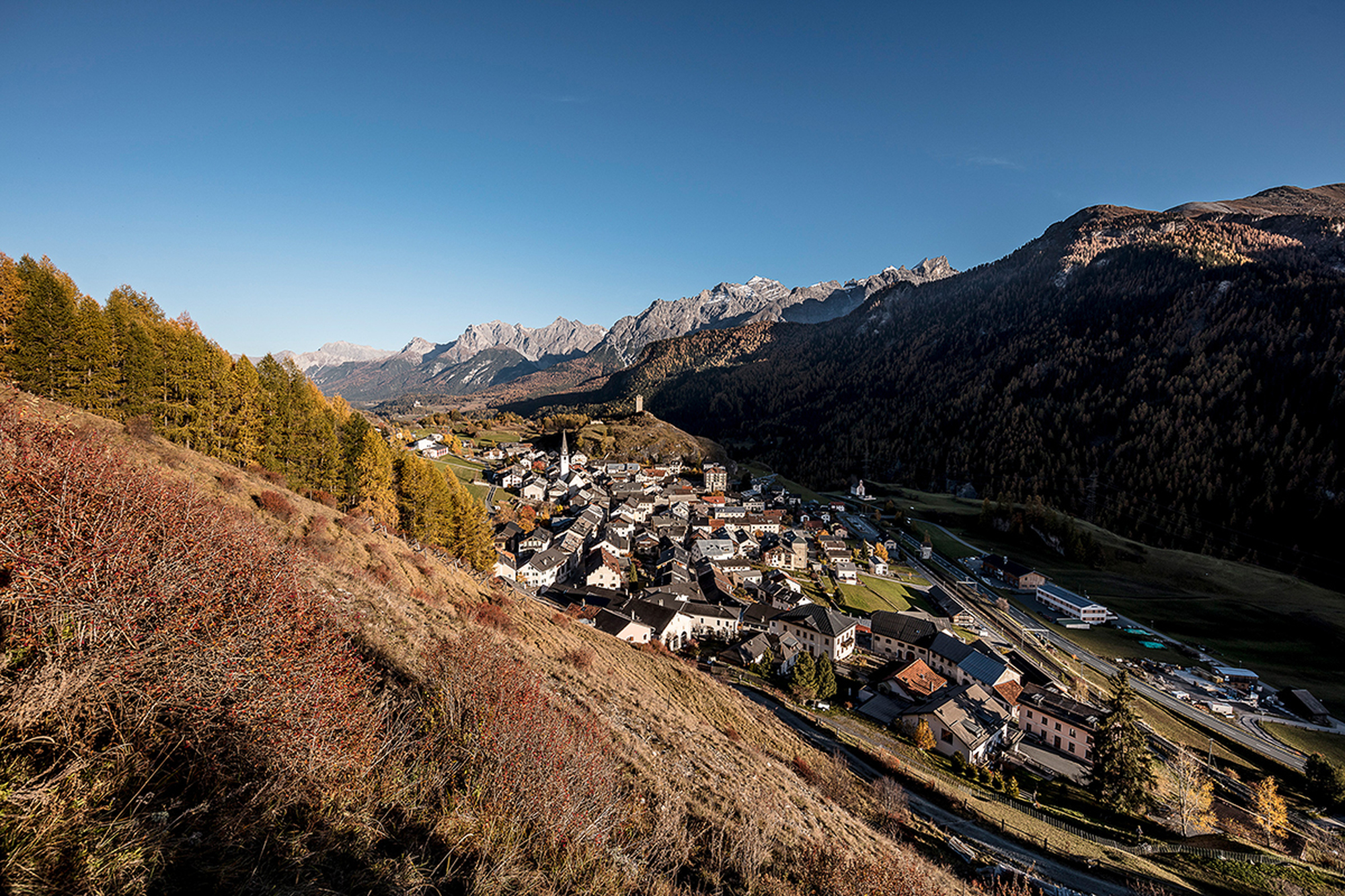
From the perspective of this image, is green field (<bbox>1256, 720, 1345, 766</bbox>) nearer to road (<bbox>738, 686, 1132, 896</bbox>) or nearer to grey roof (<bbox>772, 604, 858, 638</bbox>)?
grey roof (<bbox>772, 604, 858, 638</bbox>)

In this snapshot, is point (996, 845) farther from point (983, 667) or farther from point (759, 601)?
point (759, 601)

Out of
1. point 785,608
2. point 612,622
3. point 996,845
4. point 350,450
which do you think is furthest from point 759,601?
point 350,450

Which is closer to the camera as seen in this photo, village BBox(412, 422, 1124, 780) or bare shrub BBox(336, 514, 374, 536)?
bare shrub BBox(336, 514, 374, 536)

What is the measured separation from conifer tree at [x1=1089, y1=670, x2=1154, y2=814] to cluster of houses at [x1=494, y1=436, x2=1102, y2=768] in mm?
6569

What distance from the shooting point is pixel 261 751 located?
610 cm

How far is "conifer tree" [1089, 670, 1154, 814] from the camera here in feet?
88.5

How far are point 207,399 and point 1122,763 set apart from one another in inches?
2214

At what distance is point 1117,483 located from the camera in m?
113

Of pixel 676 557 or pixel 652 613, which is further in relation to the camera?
pixel 676 557

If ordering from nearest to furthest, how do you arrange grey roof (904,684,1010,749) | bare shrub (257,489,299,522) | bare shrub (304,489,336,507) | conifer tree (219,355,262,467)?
bare shrub (257,489,299,522) → conifer tree (219,355,262,467) → bare shrub (304,489,336,507) → grey roof (904,684,1010,749)

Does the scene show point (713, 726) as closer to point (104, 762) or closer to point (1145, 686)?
point (104, 762)

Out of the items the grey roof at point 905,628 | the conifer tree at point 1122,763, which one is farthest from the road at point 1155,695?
the conifer tree at point 1122,763

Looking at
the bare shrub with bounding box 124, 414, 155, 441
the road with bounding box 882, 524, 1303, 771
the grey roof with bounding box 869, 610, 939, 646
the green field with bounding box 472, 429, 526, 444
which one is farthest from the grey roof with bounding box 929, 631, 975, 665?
the green field with bounding box 472, 429, 526, 444

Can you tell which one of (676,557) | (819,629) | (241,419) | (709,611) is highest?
(241,419)
